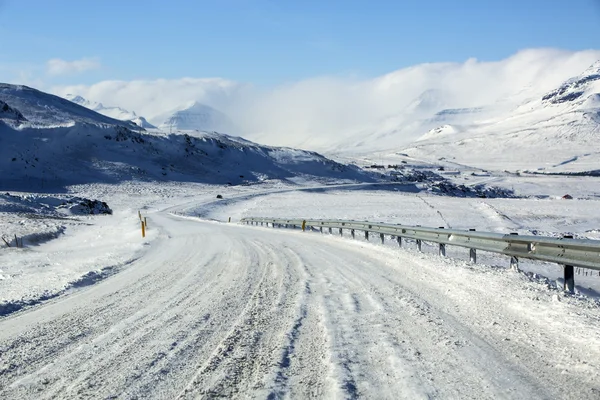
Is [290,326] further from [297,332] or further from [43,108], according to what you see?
[43,108]

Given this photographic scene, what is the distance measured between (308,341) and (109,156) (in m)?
119

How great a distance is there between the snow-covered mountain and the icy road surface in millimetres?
88577

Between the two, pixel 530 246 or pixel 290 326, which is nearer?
pixel 290 326

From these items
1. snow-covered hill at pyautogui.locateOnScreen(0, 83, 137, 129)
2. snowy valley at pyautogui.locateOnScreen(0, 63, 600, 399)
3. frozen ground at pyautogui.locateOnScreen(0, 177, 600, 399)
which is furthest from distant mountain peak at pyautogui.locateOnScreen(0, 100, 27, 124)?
frozen ground at pyautogui.locateOnScreen(0, 177, 600, 399)

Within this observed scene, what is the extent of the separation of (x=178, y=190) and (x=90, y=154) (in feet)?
101

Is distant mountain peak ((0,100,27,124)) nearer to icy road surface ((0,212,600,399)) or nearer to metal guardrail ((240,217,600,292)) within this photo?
metal guardrail ((240,217,600,292))

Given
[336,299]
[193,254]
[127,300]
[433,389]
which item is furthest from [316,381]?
[193,254]

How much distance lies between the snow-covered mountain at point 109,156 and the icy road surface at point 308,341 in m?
88.6

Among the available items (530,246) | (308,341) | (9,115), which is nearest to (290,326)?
(308,341)

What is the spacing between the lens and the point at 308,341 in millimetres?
5062

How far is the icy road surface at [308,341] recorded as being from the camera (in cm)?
387

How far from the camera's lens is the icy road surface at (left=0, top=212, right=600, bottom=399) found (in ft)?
12.7

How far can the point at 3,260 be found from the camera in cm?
1465

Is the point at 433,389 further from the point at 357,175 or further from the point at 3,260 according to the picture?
the point at 357,175
